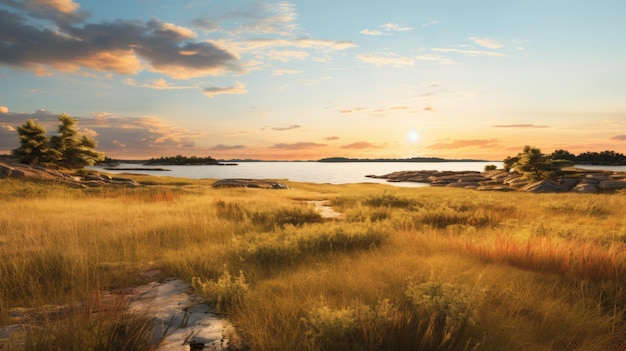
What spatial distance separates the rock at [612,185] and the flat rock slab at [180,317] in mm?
49036

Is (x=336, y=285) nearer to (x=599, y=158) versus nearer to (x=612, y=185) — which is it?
(x=612, y=185)

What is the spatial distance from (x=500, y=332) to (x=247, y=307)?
258 centimetres

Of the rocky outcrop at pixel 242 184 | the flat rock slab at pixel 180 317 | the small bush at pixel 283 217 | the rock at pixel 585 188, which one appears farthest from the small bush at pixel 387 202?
the rock at pixel 585 188

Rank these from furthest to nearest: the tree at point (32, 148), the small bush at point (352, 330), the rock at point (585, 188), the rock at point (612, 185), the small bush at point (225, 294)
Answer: the rock at point (585, 188)
the rock at point (612, 185)
the tree at point (32, 148)
the small bush at point (225, 294)
the small bush at point (352, 330)

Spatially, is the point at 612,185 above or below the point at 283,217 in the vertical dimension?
below

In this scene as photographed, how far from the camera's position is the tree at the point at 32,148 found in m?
36.5

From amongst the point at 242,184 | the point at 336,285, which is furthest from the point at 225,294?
the point at 242,184

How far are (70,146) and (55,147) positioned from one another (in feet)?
5.03

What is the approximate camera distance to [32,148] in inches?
1449

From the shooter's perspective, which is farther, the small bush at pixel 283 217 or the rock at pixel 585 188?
the rock at pixel 585 188

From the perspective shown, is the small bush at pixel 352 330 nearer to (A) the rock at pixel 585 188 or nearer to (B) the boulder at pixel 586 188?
(B) the boulder at pixel 586 188

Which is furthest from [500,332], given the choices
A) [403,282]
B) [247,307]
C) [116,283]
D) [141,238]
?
[141,238]

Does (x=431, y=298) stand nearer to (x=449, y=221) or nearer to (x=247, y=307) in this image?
(x=247, y=307)

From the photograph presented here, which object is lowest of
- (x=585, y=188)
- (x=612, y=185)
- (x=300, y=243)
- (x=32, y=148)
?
(x=585, y=188)
